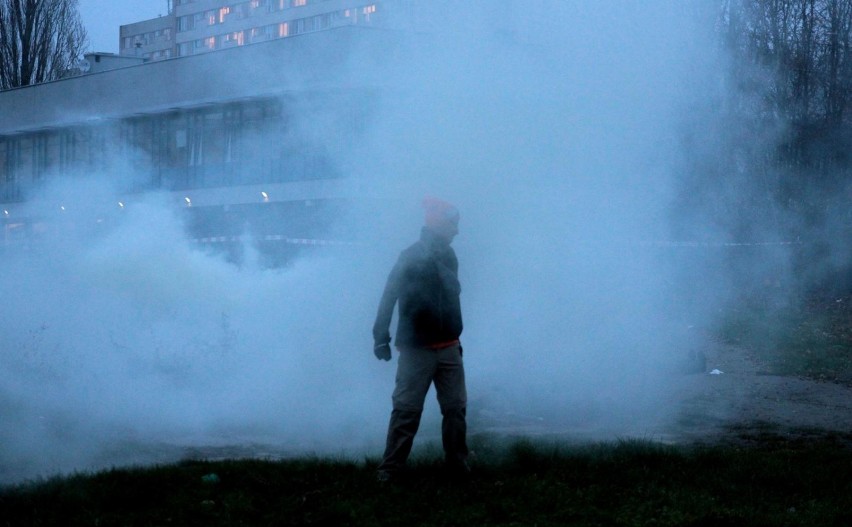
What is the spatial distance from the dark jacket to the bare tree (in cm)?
3159

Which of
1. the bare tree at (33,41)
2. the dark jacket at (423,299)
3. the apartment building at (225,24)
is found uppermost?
the apartment building at (225,24)

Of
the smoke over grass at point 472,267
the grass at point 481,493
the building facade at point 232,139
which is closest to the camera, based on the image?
the grass at point 481,493

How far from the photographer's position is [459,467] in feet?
17.4

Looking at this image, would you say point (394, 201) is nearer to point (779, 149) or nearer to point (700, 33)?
point (700, 33)

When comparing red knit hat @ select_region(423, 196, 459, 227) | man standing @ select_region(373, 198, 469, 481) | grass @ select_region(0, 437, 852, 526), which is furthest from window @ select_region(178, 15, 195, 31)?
grass @ select_region(0, 437, 852, 526)

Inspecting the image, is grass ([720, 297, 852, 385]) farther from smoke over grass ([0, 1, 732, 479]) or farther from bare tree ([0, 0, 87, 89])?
bare tree ([0, 0, 87, 89])

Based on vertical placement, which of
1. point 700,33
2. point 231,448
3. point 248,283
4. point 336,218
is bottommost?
point 231,448

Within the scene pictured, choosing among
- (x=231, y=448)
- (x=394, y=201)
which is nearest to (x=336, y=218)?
(x=394, y=201)

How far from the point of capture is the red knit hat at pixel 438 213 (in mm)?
5504

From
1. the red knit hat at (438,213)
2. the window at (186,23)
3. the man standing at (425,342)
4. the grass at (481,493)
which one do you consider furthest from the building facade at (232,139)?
the window at (186,23)

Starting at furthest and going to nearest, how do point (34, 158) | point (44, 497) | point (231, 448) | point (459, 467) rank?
point (34, 158) < point (231, 448) < point (459, 467) < point (44, 497)

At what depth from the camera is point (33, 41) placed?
34281 mm

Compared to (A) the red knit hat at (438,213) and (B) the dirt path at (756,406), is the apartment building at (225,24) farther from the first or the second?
(A) the red knit hat at (438,213)

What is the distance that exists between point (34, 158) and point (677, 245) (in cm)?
987
